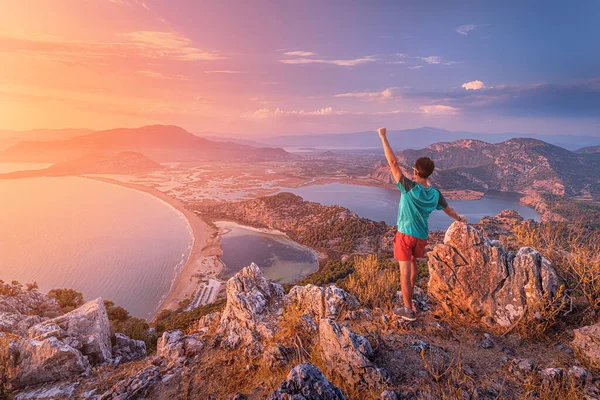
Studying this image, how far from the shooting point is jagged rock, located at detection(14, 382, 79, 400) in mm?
5195

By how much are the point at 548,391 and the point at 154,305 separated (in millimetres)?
33036

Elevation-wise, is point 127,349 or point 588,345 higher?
point 588,345

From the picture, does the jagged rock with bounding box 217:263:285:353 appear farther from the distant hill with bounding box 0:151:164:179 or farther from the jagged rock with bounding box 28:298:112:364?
the distant hill with bounding box 0:151:164:179

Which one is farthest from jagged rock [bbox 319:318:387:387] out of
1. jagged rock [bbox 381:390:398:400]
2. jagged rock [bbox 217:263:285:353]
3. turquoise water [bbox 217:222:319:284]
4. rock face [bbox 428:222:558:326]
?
turquoise water [bbox 217:222:319:284]

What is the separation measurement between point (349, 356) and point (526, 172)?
14171cm

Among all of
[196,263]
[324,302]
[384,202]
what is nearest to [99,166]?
[196,263]

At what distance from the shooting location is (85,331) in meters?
7.89

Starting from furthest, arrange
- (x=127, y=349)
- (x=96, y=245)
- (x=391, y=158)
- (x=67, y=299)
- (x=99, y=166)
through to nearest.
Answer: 1. (x=99, y=166)
2. (x=96, y=245)
3. (x=67, y=299)
4. (x=127, y=349)
5. (x=391, y=158)

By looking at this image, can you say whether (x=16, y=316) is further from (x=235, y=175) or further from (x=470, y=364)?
(x=235, y=175)

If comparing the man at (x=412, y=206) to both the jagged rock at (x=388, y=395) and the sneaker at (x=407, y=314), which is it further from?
the jagged rock at (x=388, y=395)

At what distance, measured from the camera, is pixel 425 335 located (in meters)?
4.84

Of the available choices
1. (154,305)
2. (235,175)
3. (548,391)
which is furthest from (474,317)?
(235,175)

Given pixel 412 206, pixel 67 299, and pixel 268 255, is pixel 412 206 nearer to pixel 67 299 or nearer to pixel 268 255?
pixel 67 299

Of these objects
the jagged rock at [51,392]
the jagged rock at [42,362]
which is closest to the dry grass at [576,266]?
the jagged rock at [51,392]
